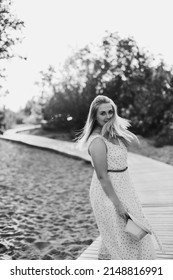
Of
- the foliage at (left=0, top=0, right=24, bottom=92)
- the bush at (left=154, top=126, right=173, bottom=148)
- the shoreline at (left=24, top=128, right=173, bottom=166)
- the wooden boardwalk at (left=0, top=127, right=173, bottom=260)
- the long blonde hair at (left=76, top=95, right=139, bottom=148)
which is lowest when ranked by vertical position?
the shoreline at (left=24, top=128, right=173, bottom=166)

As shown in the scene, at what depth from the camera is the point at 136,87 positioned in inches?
1089

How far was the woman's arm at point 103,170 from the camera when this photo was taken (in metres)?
3.26

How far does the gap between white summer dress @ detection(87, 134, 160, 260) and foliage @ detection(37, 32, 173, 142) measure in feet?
75.5

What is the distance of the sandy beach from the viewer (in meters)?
5.74

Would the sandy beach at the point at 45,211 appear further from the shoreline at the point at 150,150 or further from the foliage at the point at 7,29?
the shoreline at the point at 150,150

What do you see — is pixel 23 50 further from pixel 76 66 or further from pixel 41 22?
pixel 76 66

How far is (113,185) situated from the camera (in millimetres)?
3410

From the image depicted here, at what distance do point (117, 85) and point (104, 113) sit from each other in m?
24.4

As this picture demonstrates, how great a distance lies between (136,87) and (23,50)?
18109mm

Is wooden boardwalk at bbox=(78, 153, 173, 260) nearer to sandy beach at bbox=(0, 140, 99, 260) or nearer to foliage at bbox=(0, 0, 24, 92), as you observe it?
sandy beach at bbox=(0, 140, 99, 260)

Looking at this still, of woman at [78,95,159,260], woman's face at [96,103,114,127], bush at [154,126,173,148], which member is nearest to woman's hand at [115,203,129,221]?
woman at [78,95,159,260]

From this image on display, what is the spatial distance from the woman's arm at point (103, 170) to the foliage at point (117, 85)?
76.2ft

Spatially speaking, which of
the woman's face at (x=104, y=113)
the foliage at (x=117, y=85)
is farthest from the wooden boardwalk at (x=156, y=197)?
the foliage at (x=117, y=85)
